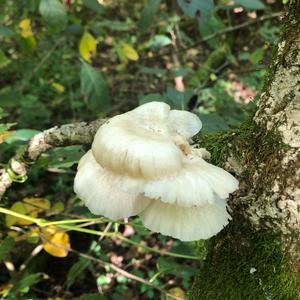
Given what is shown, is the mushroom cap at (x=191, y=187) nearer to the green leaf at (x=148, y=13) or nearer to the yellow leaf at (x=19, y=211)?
the yellow leaf at (x=19, y=211)

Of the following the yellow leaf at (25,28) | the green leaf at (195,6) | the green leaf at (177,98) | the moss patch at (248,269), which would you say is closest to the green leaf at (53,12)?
the green leaf at (195,6)

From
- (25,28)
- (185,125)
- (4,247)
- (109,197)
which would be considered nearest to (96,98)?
(25,28)

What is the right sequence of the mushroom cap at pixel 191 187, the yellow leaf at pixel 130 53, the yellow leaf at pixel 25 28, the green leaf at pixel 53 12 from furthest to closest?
the yellow leaf at pixel 130 53 → the yellow leaf at pixel 25 28 → the green leaf at pixel 53 12 → the mushroom cap at pixel 191 187

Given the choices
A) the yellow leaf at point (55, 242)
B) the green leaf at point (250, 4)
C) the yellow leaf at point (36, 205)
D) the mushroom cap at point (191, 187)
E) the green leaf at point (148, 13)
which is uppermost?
the green leaf at point (250, 4)

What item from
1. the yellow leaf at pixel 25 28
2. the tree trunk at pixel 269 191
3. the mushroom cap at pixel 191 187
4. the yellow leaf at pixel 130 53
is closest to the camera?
the mushroom cap at pixel 191 187

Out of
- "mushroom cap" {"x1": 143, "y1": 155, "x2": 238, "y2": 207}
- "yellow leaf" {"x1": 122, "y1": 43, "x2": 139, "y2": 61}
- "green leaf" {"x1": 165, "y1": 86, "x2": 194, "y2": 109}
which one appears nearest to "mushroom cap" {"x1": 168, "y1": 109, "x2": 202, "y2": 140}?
"mushroom cap" {"x1": 143, "y1": 155, "x2": 238, "y2": 207}

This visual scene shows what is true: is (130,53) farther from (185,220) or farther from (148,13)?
(185,220)

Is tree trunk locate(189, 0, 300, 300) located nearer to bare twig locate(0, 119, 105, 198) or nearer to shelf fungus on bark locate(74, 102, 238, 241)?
shelf fungus on bark locate(74, 102, 238, 241)

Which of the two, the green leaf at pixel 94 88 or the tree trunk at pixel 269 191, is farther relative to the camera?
the green leaf at pixel 94 88
